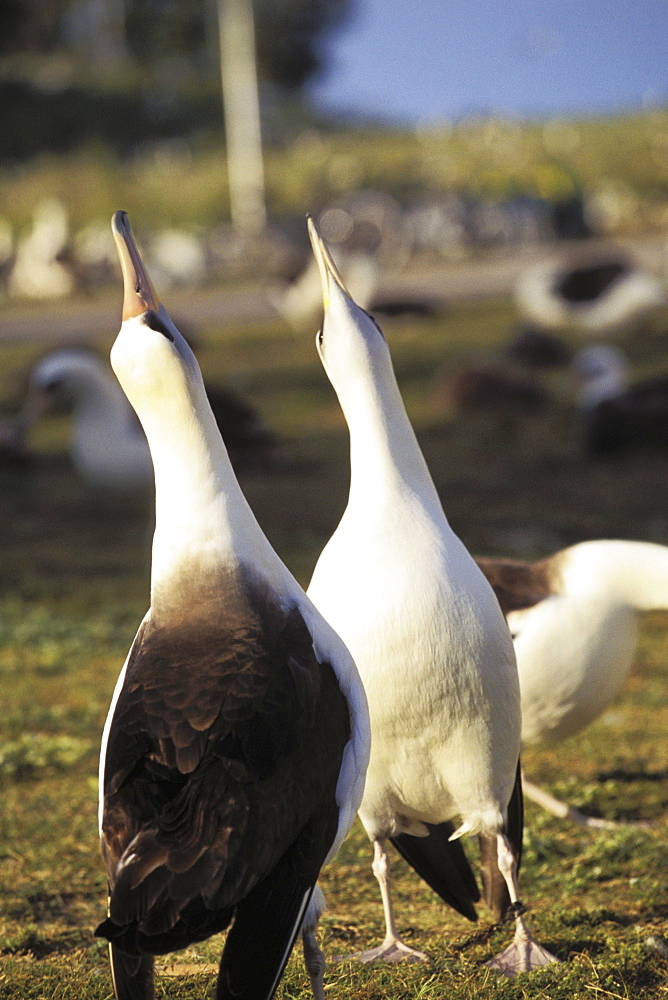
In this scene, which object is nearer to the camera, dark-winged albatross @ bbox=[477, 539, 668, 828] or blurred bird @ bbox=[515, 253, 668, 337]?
dark-winged albatross @ bbox=[477, 539, 668, 828]

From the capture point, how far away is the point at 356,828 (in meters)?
4.81

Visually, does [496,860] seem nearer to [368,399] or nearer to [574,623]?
[574,623]

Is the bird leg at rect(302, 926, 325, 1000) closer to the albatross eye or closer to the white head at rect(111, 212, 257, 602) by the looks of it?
the white head at rect(111, 212, 257, 602)

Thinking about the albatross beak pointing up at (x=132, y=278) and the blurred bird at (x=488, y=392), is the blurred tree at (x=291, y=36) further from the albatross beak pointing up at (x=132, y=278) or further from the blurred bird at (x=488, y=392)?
the albatross beak pointing up at (x=132, y=278)

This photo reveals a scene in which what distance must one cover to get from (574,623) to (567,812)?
83 cm

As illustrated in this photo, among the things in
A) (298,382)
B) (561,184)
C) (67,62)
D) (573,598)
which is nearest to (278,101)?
(67,62)

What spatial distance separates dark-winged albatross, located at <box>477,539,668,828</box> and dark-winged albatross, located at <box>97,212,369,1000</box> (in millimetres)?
1582

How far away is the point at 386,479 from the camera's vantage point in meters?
3.68

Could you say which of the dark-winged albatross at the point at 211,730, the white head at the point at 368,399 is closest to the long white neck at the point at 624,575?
the white head at the point at 368,399

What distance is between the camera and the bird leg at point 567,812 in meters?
4.76

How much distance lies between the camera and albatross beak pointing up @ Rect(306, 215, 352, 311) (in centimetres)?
387

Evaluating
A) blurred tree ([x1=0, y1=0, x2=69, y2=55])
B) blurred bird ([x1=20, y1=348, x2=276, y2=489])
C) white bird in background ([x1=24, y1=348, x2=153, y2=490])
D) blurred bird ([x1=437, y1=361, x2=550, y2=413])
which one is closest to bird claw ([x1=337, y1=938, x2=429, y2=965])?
blurred bird ([x1=20, y1=348, x2=276, y2=489])

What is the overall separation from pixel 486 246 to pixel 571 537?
2431cm

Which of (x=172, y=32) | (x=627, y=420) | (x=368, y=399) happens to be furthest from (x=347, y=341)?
(x=172, y=32)
